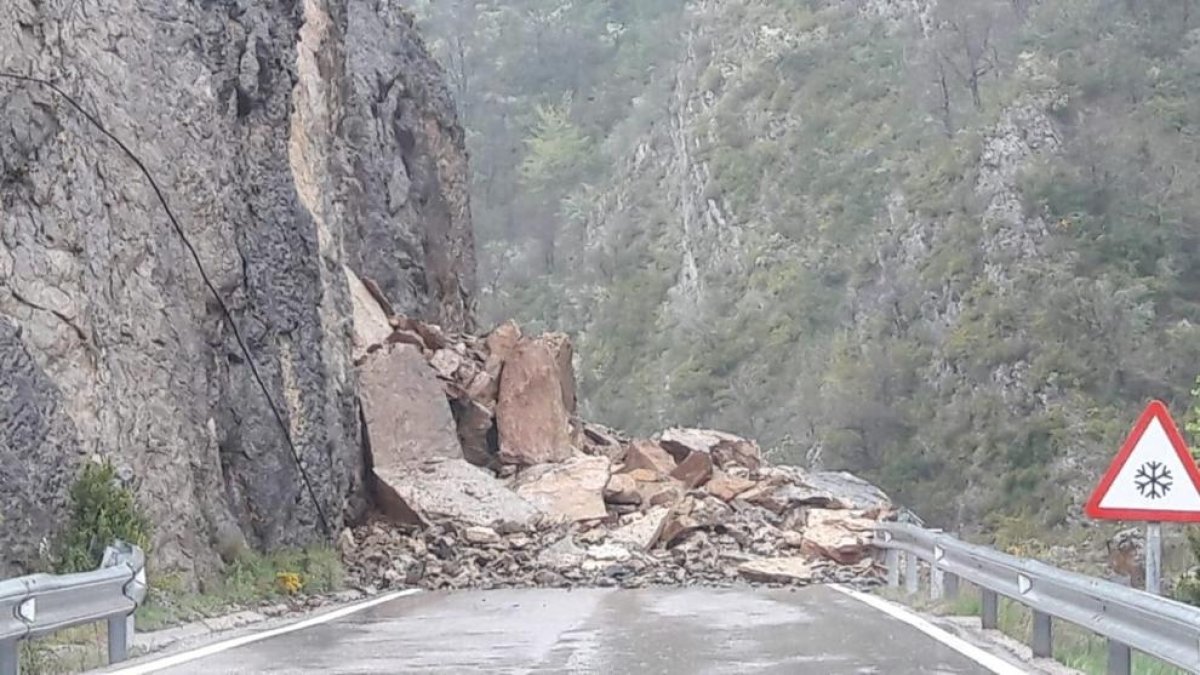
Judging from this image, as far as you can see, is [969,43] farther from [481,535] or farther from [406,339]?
[481,535]

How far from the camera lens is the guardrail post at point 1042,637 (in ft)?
32.3

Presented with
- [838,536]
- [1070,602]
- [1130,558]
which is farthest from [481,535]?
[1070,602]

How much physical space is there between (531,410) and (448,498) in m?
5.21

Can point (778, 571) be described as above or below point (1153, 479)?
below

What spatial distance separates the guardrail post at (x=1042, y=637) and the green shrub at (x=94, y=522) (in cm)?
742

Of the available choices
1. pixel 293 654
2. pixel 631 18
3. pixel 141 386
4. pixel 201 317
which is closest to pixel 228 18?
pixel 201 317

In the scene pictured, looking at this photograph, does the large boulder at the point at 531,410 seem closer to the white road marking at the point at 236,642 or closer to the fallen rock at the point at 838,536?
the fallen rock at the point at 838,536

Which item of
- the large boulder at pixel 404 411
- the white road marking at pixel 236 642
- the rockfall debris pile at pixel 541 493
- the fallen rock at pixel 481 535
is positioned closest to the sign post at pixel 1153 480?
the white road marking at pixel 236 642

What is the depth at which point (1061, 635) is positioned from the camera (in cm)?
1079

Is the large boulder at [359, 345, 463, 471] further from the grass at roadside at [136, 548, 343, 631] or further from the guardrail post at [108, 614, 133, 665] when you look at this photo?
the guardrail post at [108, 614, 133, 665]

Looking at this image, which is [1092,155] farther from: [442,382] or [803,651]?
[803,651]

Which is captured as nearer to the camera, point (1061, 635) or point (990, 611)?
point (1061, 635)

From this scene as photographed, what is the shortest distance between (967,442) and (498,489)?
115ft

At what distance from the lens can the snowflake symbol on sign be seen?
8.62m
